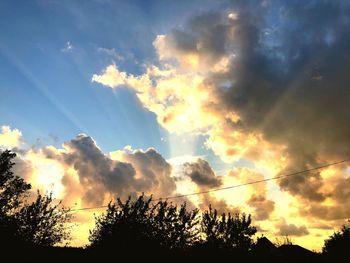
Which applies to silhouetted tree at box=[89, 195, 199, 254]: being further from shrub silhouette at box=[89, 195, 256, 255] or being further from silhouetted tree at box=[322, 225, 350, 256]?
silhouetted tree at box=[322, 225, 350, 256]

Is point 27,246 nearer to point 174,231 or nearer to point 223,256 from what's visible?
point 223,256

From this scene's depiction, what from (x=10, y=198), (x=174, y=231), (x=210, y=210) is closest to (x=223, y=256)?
(x=174, y=231)

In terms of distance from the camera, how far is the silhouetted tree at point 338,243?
65.4m

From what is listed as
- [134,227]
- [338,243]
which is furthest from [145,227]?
[338,243]

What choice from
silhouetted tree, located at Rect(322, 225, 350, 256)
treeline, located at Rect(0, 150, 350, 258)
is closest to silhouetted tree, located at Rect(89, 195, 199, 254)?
treeline, located at Rect(0, 150, 350, 258)

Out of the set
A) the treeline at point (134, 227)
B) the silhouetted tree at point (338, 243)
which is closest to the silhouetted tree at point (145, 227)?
the treeline at point (134, 227)

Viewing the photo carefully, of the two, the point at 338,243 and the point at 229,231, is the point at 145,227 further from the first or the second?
the point at 338,243

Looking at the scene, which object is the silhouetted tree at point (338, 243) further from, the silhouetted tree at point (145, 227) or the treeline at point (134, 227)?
the silhouetted tree at point (145, 227)

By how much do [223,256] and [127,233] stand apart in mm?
16613

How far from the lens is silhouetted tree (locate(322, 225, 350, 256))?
6544 centimetres

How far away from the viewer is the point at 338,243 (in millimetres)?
68812

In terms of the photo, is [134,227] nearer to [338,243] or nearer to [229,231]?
[229,231]

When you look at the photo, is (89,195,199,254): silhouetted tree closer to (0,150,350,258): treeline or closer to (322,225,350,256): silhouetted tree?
(0,150,350,258): treeline

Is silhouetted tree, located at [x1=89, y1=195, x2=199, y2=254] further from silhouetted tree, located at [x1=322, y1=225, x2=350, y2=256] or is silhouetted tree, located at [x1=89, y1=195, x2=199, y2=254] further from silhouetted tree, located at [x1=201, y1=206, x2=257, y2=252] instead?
silhouetted tree, located at [x1=322, y1=225, x2=350, y2=256]
